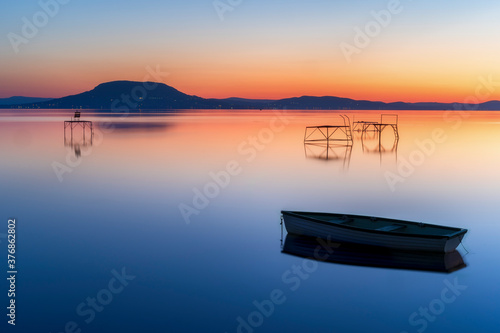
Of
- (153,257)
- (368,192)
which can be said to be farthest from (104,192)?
(368,192)

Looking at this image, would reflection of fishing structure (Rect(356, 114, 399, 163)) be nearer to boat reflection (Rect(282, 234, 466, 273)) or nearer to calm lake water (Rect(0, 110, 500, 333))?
calm lake water (Rect(0, 110, 500, 333))

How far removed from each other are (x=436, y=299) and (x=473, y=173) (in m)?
23.3

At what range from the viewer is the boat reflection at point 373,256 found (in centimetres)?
1312

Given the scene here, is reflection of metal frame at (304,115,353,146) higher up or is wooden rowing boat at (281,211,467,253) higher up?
reflection of metal frame at (304,115,353,146)

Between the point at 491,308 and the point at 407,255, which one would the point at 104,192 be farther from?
the point at 491,308

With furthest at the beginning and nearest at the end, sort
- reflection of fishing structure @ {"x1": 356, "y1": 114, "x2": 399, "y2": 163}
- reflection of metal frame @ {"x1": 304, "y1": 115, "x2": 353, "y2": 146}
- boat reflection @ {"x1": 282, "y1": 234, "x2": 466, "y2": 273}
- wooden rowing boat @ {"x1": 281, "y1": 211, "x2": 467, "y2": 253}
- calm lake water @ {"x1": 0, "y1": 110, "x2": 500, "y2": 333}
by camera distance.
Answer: reflection of metal frame @ {"x1": 304, "y1": 115, "x2": 353, "y2": 146} → reflection of fishing structure @ {"x1": 356, "y1": 114, "x2": 399, "y2": 163} → wooden rowing boat @ {"x1": 281, "y1": 211, "x2": 467, "y2": 253} → boat reflection @ {"x1": 282, "y1": 234, "x2": 466, "y2": 273} → calm lake water @ {"x1": 0, "y1": 110, "x2": 500, "y2": 333}

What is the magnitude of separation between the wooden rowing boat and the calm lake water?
0.87 m

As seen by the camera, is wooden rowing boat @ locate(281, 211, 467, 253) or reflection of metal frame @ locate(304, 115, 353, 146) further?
reflection of metal frame @ locate(304, 115, 353, 146)

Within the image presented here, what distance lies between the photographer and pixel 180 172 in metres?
31.1

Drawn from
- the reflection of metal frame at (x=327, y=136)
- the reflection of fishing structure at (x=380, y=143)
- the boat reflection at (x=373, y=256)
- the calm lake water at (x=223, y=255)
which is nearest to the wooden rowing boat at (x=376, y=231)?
the boat reflection at (x=373, y=256)

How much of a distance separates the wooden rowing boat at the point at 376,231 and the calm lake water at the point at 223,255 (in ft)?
2.85

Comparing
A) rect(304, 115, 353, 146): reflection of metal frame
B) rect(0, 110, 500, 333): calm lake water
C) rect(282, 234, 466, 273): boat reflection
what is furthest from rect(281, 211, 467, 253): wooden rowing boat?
rect(304, 115, 353, 146): reflection of metal frame

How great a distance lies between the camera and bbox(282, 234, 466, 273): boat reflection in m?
13.1

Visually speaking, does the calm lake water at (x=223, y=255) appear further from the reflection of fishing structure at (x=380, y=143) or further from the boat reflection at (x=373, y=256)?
the reflection of fishing structure at (x=380, y=143)
